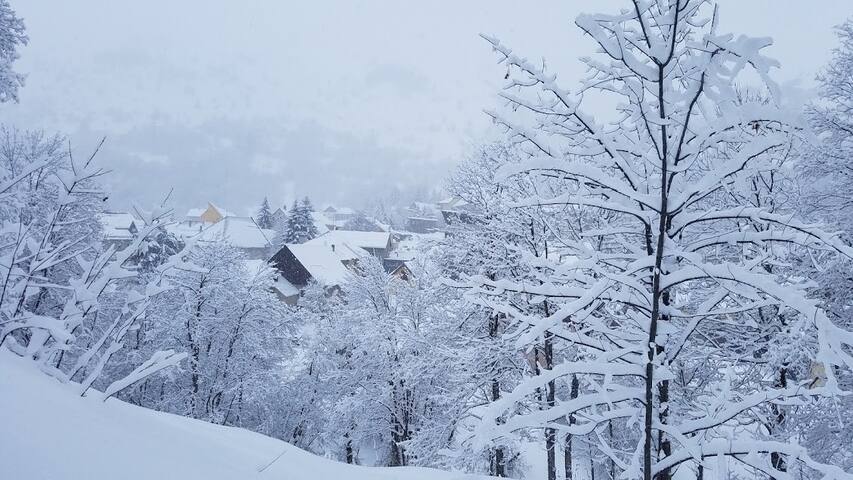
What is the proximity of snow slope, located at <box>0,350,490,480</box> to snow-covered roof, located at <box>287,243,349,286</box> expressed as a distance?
33310 millimetres

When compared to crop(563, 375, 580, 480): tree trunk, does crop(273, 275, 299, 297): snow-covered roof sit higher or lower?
higher

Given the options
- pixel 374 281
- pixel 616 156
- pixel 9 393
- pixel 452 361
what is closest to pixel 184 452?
pixel 9 393

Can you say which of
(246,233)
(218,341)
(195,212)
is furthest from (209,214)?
(218,341)

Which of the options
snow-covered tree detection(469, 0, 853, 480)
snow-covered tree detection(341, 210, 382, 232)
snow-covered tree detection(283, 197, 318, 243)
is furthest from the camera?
snow-covered tree detection(341, 210, 382, 232)

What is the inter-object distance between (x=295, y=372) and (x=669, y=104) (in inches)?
695

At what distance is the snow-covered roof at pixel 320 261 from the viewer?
3650 cm

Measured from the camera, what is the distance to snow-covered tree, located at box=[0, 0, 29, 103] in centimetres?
837

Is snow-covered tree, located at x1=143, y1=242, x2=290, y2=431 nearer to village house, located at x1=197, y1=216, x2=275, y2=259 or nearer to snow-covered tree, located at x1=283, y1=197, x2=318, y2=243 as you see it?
snow-covered tree, located at x1=283, y1=197, x2=318, y2=243

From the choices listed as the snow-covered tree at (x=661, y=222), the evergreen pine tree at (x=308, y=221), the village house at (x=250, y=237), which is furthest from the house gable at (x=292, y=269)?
the snow-covered tree at (x=661, y=222)

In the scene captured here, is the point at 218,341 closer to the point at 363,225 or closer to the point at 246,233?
the point at 246,233

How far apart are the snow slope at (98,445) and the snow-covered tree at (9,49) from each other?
30.3ft

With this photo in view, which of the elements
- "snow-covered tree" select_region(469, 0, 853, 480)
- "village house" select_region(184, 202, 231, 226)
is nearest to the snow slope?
"snow-covered tree" select_region(469, 0, 853, 480)

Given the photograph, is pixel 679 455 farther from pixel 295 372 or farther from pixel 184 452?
pixel 295 372

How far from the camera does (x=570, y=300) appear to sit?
3.13 meters
